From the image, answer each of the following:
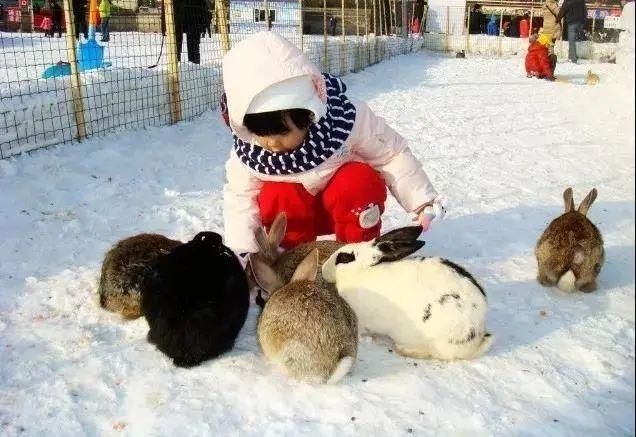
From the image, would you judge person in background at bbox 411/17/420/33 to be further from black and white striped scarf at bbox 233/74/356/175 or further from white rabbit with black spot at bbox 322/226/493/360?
white rabbit with black spot at bbox 322/226/493/360

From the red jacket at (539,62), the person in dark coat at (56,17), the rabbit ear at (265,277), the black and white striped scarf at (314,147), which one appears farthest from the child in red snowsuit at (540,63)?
the rabbit ear at (265,277)

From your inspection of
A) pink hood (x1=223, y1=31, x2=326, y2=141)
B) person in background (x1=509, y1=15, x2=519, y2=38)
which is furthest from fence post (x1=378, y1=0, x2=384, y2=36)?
pink hood (x1=223, y1=31, x2=326, y2=141)

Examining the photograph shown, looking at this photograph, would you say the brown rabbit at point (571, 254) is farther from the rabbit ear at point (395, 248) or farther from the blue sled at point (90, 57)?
the blue sled at point (90, 57)

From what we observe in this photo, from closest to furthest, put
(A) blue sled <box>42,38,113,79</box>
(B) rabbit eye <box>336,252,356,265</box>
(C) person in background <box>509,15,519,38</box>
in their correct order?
(B) rabbit eye <box>336,252,356,265</box>
(A) blue sled <box>42,38,113,79</box>
(C) person in background <box>509,15,519,38</box>

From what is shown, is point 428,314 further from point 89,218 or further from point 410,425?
point 89,218

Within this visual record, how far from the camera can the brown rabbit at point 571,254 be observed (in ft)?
8.54

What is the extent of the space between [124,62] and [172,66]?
7.59 feet

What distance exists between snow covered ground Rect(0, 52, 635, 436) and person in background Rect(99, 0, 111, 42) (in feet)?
21.7

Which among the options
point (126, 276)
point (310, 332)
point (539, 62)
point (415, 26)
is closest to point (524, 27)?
point (415, 26)

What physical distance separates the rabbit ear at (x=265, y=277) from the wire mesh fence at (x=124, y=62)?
59.2 inches

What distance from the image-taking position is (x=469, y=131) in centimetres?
626

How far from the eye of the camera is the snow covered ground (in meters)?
1.75

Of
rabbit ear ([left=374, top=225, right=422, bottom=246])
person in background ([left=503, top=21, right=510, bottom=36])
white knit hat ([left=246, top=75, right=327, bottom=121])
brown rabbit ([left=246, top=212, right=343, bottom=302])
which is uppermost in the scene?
person in background ([left=503, top=21, right=510, bottom=36])

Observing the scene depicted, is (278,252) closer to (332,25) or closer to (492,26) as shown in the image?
(332,25)
